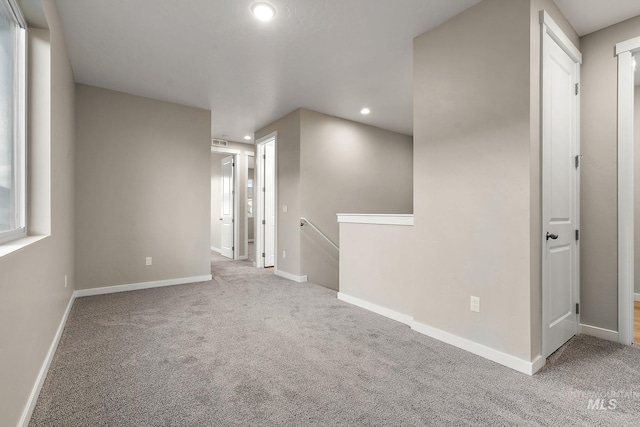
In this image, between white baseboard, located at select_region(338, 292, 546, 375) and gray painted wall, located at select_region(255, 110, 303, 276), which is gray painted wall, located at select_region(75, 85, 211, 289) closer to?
gray painted wall, located at select_region(255, 110, 303, 276)

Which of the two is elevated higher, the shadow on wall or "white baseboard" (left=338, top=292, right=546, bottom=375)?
the shadow on wall

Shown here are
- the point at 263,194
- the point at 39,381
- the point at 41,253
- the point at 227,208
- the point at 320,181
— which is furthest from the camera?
the point at 227,208

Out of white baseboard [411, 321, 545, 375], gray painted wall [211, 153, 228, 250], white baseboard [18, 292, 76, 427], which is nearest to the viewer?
white baseboard [18, 292, 76, 427]

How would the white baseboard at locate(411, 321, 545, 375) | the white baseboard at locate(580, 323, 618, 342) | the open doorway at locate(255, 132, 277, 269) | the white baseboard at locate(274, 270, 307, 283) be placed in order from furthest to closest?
1. the open doorway at locate(255, 132, 277, 269)
2. the white baseboard at locate(274, 270, 307, 283)
3. the white baseboard at locate(580, 323, 618, 342)
4. the white baseboard at locate(411, 321, 545, 375)

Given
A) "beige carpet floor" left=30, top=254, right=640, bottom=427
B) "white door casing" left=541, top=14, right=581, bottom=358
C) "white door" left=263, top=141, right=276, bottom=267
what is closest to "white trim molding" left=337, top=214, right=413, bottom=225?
"beige carpet floor" left=30, top=254, right=640, bottom=427

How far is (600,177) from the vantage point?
2.65 metres

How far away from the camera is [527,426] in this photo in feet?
5.06

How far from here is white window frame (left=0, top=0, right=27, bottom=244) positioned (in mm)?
1920

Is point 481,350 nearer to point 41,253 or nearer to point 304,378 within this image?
point 304,378

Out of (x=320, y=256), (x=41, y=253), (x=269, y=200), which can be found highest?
(x=269, y=200)

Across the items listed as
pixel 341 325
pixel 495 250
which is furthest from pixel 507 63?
pixel 341 325

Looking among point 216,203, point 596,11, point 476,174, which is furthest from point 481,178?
point 216,203

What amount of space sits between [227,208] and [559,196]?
660 cm

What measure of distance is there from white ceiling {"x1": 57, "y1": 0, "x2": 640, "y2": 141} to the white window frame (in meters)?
0.62
